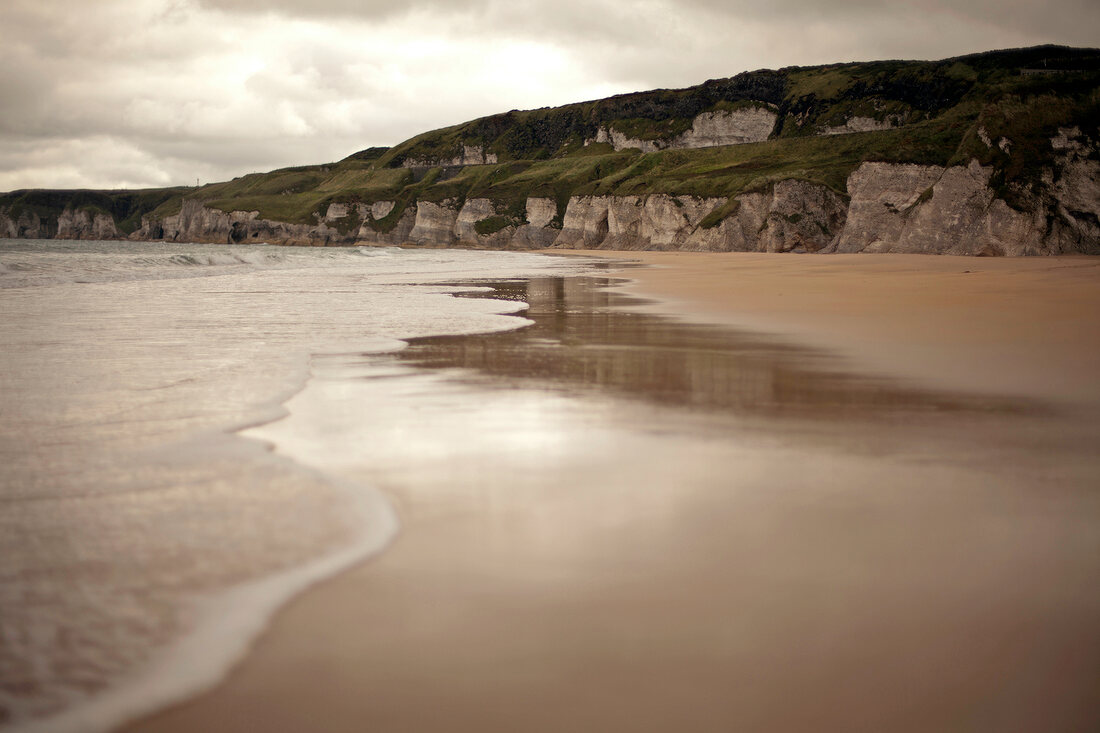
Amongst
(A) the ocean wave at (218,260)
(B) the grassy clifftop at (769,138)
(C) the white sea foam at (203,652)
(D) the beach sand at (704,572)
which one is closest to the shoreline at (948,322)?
(D) the beach sand at (704,572)

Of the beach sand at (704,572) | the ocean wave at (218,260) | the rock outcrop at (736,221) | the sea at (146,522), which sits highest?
the rock outcrop at (736,221)

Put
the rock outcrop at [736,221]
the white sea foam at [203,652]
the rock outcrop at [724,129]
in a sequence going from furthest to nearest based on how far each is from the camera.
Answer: the rock outcrop at [724,129] → the rock outcrop at [736,221] → the white sea foam at [203,652]

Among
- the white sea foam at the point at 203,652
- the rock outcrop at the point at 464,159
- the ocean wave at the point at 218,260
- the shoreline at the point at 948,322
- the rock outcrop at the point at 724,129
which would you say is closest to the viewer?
the white sea foam at the point at 203,652

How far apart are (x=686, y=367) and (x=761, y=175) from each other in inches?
3224

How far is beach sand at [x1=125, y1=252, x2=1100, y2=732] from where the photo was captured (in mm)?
2006

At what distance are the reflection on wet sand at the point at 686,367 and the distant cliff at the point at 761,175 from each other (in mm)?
44375

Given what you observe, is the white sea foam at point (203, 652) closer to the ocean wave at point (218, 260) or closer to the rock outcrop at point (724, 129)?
the ocean wave at point (218, 260)

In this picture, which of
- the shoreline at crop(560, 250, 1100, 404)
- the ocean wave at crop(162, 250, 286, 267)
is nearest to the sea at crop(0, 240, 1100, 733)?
the shoreline at crop(560, 250, 1100, 404)

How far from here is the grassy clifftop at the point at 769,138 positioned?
49.9 meters

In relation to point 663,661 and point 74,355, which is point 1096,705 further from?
point 74,355

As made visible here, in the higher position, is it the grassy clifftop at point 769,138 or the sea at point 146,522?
the grassy clifftop at point 769,138

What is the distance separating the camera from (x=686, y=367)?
7.62 m

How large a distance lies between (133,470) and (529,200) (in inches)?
4841

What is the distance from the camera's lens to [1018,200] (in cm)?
4672
